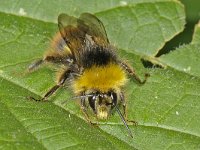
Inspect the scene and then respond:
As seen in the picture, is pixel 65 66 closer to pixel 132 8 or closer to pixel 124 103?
pixel 124 103

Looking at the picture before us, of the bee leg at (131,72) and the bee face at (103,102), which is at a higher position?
the bee face at (103,102)

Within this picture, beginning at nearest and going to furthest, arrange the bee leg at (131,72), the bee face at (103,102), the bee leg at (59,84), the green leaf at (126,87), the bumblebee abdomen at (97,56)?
the green leaf at (126,87) → the bee face at (103,102) → the bumblebee abdomen at (97,56) → the bee leg at (59,84) → the bee leg at (131,72)

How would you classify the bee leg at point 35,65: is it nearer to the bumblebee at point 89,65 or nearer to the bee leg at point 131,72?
the bumblebee at point 89,65

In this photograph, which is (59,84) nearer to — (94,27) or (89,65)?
(89,65)

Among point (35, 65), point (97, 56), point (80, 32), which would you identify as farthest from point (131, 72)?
point (35, 65)

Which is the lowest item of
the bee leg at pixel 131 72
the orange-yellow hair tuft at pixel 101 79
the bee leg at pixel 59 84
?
the bee leg at pixel 131 72

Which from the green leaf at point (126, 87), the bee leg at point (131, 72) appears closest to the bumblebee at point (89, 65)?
the bee leg at point (131, 72)

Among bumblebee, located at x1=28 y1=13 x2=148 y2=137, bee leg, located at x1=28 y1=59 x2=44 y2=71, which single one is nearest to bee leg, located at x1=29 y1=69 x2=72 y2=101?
bumblebee, located at x1=28 y1=13 x2=148 y2=137
